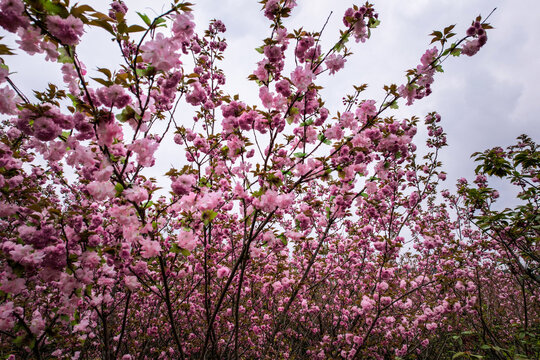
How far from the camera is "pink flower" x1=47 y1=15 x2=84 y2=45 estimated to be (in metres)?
1.45

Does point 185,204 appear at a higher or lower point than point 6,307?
higher

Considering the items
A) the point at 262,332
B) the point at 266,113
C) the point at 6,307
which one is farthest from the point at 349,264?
the point at 6,307

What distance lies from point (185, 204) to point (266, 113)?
1283 mm

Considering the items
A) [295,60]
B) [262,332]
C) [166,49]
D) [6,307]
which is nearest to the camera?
[166,49]

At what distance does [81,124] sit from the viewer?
1.70m

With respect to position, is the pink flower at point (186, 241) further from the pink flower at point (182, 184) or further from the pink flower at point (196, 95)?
the pink flower at point (196, 95)

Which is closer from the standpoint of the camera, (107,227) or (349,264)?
(107,227)

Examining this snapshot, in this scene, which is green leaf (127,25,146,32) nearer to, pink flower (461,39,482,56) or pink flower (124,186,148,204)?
pink flower (124,186,148,204)

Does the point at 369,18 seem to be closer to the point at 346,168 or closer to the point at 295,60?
the point at 295,60

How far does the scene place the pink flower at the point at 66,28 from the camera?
57.2 inches

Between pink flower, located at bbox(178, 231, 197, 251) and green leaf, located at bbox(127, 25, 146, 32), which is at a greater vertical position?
green leaf, located at bbox(127, 25, 146, 32)

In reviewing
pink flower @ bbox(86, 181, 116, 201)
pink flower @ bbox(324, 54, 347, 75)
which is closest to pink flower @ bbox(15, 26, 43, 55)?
pink flower @ bbox(86, 181, 116, 201)

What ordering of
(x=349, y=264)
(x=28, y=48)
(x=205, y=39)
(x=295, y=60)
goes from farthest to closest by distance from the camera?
(x=349, y=264)
(x=205, y=39)
(x=295, y=60)
(x=28, y=48)

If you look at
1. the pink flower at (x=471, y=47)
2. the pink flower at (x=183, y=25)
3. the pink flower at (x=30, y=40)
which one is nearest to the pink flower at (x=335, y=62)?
the pink flower at (x=471, y=47)
